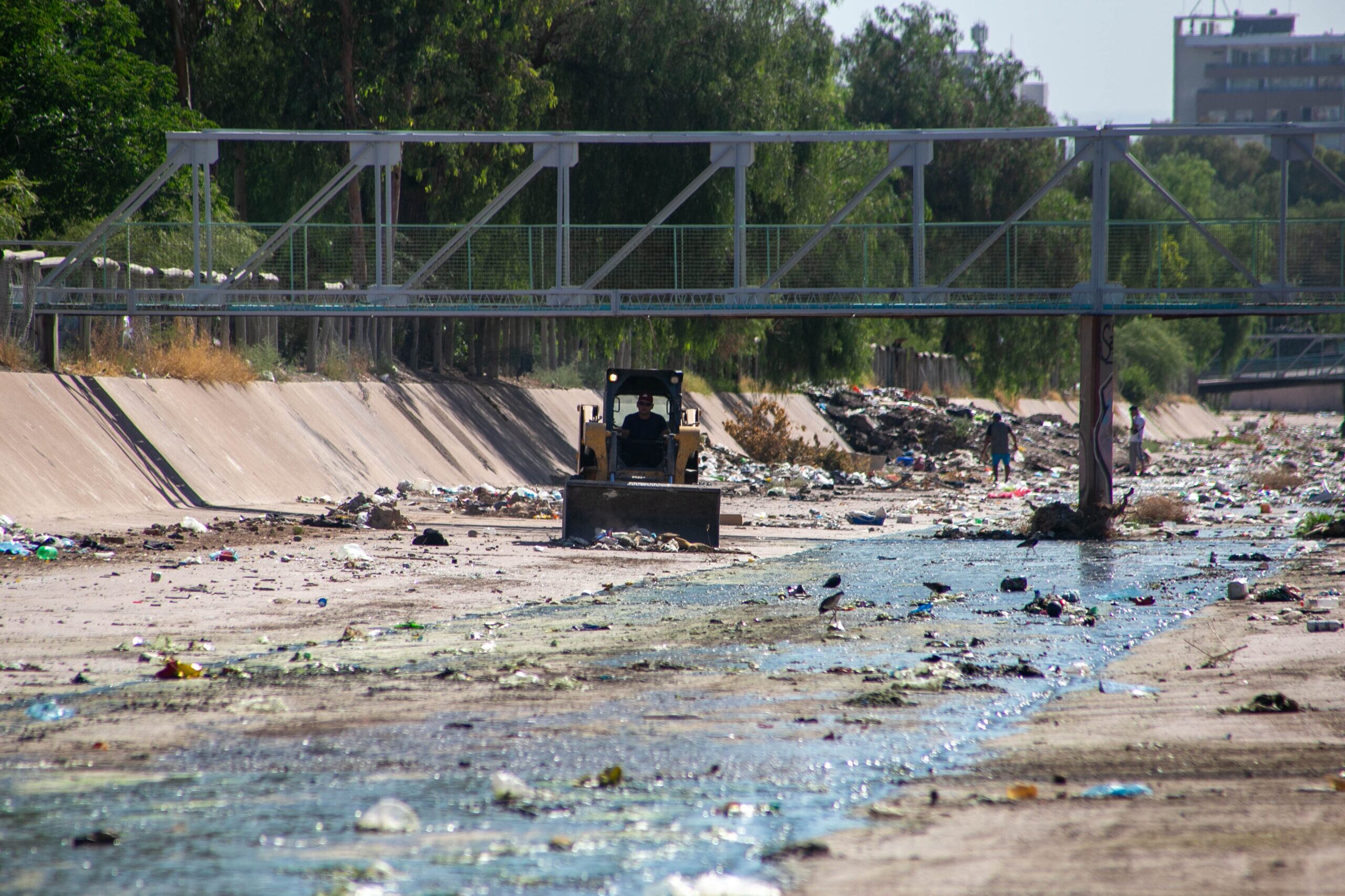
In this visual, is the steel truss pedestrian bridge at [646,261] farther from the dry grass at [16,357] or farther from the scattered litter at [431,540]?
the scattered litter at [431,540]

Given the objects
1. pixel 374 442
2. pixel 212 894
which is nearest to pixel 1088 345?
pixel 374 442

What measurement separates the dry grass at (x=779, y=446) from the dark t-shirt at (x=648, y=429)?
17562 millimetres

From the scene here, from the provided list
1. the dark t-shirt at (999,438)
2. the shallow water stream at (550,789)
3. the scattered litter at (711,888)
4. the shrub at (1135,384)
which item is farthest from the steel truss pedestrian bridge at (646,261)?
the shrub at (1135,384)

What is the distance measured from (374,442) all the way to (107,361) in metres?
5.18

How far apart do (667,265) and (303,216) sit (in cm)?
607

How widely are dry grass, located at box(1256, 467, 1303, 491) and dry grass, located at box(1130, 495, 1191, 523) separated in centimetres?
833

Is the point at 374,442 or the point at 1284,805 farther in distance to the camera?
the point at 374,442

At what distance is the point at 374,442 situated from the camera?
A: 25078 mm

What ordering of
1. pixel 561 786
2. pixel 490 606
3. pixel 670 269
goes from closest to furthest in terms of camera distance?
pixel 561 786 → pixel 490 606 → pixel 670 269

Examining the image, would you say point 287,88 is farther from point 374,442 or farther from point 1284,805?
point 1284,805

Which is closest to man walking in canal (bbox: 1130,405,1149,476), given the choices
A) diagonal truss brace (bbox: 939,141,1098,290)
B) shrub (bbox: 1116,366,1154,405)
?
diagonal truss brace (bbox: 939,141,1098,290)

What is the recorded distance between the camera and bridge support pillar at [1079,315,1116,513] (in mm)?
21078

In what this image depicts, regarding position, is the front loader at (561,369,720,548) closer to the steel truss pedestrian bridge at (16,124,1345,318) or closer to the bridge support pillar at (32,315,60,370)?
the steel truss pedestrian bridge at (16,124,1345,318)

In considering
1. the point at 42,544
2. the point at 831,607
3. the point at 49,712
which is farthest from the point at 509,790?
the point at 42,544
